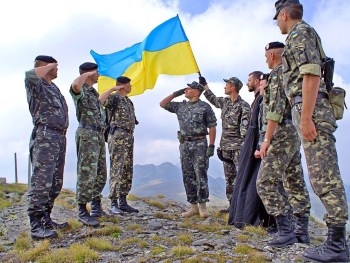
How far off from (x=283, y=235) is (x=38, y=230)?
13.7 feet

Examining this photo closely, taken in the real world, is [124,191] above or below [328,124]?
below

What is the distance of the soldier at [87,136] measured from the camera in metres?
7.89

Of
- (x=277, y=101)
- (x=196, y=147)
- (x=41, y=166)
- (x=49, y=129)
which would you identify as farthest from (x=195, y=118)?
(x=277, y=101)

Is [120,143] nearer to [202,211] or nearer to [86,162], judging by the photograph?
[86,162]

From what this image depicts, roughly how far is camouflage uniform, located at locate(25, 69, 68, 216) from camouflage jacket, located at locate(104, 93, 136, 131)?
231 cm

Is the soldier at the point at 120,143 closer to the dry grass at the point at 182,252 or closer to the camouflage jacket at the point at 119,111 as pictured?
the camouflage jacket at the point at 119,111

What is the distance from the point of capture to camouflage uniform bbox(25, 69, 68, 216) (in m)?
6.97

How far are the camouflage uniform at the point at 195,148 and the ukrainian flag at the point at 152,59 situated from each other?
145 centimetres

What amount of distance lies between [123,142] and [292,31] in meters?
5.64

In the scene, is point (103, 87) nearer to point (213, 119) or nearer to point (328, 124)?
point (213, 119)

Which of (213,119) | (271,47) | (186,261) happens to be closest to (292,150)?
(271,47)

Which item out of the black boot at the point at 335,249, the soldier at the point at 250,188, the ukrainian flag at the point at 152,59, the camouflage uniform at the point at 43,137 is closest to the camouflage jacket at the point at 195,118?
the ukrainian flag at the point at 152,59

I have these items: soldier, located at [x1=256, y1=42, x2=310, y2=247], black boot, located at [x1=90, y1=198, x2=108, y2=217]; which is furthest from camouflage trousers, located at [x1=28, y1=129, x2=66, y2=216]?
soldier, located at [x1=256, y1=42, x2=310, y2=247]

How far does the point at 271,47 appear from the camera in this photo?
635 cm
